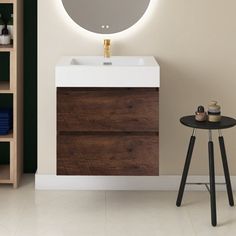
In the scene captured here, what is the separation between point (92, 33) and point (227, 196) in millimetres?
1387

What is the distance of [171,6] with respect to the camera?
166 inches

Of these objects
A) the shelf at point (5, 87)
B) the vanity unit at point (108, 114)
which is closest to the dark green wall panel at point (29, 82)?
the shelf at point (5, 87)

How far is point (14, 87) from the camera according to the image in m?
4.23

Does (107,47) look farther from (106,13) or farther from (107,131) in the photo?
(107,131)

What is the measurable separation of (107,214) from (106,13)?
1.31m

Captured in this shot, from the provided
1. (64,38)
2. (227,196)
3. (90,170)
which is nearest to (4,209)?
(90,170)

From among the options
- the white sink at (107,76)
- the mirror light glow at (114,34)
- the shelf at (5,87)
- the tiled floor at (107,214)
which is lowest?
the tiled floor at (107,214)

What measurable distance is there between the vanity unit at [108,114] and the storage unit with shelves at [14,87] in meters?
0.56

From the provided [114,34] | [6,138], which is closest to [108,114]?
[114,34]

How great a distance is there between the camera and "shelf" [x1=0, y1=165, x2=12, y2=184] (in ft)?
14.2

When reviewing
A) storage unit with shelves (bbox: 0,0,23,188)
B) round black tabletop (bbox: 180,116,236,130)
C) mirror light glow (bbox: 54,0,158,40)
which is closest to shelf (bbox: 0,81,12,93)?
storage unit with shelves (bbox: 0,0,23,188)

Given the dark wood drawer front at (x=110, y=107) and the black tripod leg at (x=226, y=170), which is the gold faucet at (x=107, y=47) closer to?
the dark wood drawer front at (x=110, y=107)

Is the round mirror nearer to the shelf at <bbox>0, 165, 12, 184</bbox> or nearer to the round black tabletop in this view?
the round black tabletop

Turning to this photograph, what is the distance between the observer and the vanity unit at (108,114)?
375 cm
